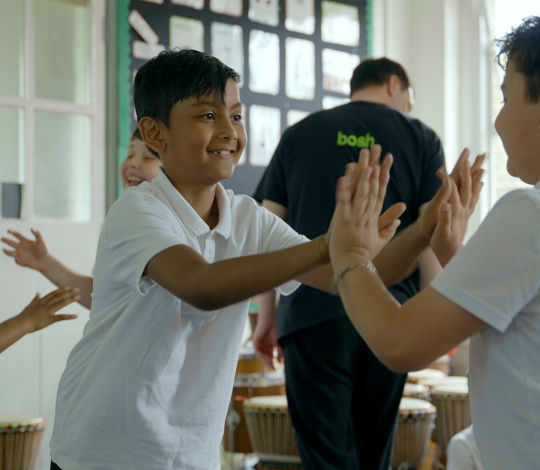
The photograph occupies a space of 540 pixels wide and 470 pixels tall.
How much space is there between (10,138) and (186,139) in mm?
2704

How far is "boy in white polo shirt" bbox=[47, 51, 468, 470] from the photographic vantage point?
46.4 inches

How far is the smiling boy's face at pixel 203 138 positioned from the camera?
144cm

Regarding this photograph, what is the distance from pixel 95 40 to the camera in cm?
409

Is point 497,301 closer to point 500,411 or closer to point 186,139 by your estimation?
point 500,411

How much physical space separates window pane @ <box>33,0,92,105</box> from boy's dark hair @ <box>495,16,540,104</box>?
129 inches

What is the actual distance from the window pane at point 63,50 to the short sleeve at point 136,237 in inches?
114

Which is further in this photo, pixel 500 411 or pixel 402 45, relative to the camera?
pixel 402 45

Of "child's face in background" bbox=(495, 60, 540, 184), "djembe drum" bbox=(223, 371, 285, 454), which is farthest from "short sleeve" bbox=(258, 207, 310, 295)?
"djembe drum" bbox=(223, 371, 285, 454)

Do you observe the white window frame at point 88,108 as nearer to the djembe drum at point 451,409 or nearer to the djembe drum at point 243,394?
the djembe drum at point 243,394

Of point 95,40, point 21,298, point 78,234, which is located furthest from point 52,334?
point 95,40

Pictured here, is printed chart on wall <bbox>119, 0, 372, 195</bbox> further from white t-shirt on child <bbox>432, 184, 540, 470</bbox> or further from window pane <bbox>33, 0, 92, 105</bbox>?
white t-shirt on child <bbox>432, 184, 540, 470</bbox>

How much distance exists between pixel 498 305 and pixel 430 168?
163 centimetres

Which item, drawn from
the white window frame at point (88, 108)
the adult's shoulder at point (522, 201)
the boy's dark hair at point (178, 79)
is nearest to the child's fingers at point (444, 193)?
the adult's shoulder at point (522, 201)

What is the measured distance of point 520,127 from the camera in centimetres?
110
